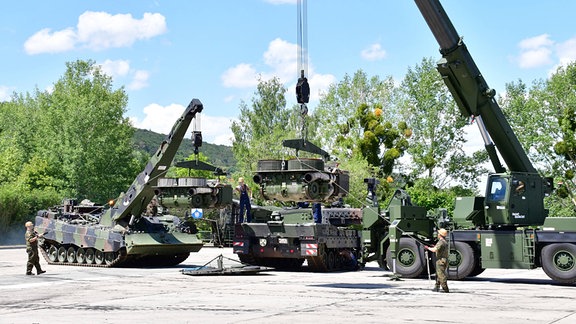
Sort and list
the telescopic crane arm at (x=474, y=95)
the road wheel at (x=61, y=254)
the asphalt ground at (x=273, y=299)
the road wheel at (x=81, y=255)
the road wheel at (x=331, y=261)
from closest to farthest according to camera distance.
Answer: the asphalt ground at (x=273, y=299) → the telescopic crane arm at (x=474, y=95) → the road wheel at (x=331, y=261) → the road wheel at (x=81, y=255) → the road wheel at (x=61, y=254)

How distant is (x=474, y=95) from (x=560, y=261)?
A: 17.1 feet

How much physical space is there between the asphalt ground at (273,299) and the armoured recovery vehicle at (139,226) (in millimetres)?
1649

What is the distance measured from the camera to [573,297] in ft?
57.1

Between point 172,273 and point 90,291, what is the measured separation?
5874 millimetres

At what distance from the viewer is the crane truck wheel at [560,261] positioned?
66.9 ft

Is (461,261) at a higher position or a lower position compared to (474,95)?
lower

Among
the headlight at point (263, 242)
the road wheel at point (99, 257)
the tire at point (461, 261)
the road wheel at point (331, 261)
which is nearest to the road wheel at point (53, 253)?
the road wheel at point (99, 257)

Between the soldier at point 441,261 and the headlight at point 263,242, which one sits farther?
the headlight at point 263,242

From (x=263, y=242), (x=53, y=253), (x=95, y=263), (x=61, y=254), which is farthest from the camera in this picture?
(x=53, y=253)

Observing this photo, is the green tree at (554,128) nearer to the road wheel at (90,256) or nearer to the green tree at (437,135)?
the green tree at (437,135)

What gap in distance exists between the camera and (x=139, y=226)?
27172mm

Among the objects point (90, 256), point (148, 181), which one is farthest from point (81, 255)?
point (148, 181)

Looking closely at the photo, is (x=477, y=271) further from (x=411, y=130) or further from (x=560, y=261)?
(x=411, y=130)

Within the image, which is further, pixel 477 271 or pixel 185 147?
pixel 185 147
